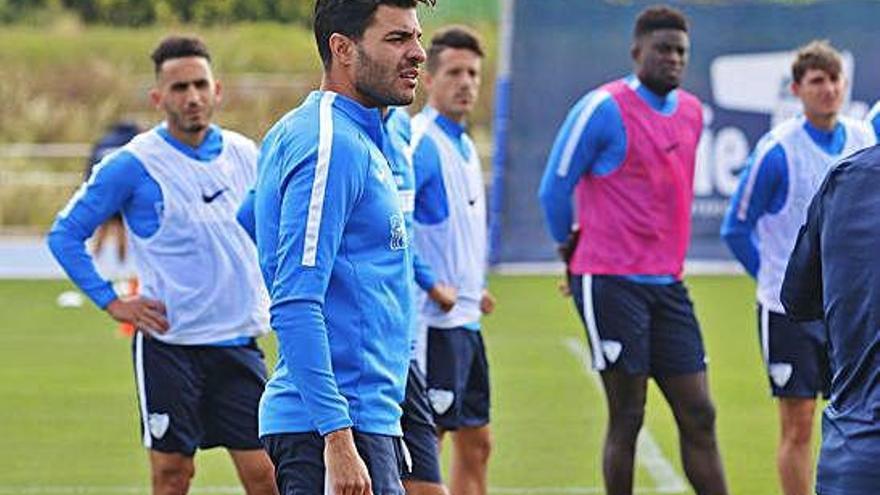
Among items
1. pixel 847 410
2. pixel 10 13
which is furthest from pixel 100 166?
pixel 10 13

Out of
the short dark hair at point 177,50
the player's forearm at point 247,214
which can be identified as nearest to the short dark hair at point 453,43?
the short dark hair at point 177,50

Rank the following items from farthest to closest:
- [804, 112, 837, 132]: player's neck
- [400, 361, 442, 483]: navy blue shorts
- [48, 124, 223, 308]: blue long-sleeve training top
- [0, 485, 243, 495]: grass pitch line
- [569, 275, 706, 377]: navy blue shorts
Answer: [0, 485, 243, 495]: grass pitch line < [804, 112, 837, 132]: player's neck < [569, 275, 706, 377]: navy blue shorts < [48, 124, 223, 308]: blue long-sleeve training top < [400, 361, 442, 483]: navy blue shorts

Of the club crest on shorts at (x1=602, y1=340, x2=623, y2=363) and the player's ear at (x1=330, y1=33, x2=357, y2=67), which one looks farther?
the club crest on shorts at (x1=602, y1=340, x2=623, y2=363)

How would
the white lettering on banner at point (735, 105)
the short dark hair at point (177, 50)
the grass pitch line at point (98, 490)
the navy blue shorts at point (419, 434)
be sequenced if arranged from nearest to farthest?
the navy blue shorts at point (419, 434)
the short dark hair at point (177, 50)
the grass pitch line at point (98, 490)
the white lettering on banner at point (735, 105)

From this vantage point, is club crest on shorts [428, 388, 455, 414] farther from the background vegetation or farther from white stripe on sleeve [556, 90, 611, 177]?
the background vegetation

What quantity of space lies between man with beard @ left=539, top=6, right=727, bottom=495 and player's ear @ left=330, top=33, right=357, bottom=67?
3.70m

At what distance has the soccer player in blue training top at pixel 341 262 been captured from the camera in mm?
5469

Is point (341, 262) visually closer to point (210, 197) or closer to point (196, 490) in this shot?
point (210, 197)

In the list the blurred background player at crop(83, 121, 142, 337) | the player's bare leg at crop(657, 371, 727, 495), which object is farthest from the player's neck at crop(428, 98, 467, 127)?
the blurred background player at crop(83, 121, 142, 337)

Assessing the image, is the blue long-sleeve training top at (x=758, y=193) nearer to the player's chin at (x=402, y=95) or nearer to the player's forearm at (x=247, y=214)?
the player's forearm at (x=247, y=214)

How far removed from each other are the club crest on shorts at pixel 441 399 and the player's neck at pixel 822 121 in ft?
7.18

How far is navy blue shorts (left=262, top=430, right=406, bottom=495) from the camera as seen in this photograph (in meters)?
5.64

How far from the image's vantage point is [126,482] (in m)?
10.9

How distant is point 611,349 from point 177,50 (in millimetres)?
2316
